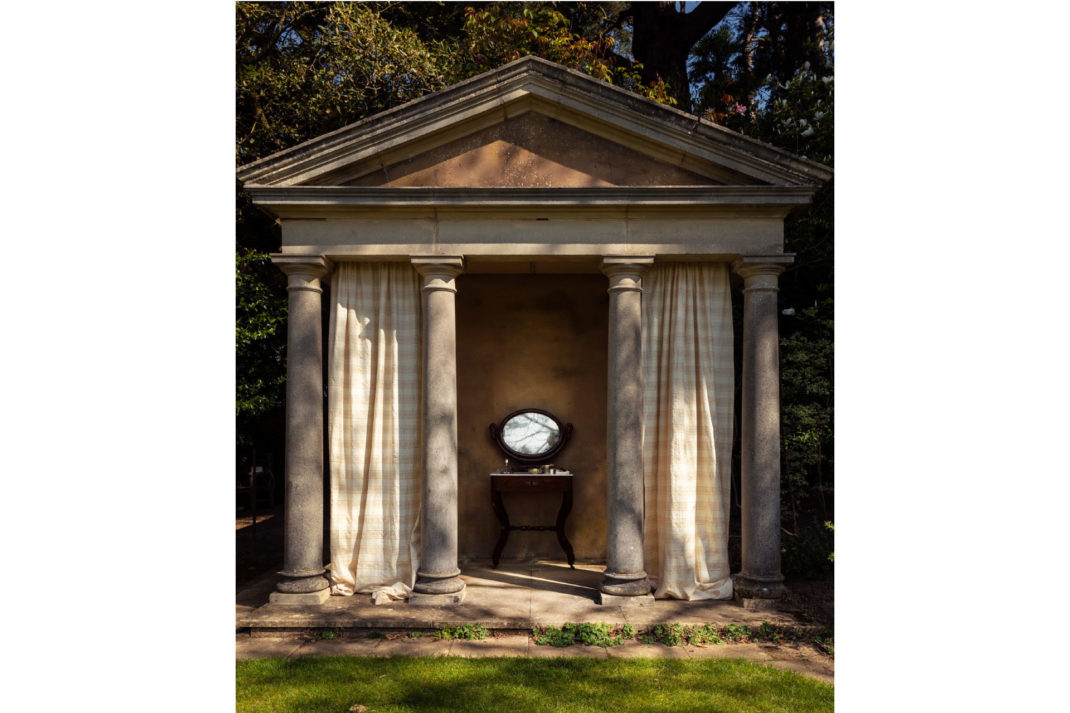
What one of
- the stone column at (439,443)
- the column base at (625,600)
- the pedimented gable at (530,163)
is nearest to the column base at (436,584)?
the stone column at (439,443)

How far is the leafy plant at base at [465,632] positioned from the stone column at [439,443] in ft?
1.57

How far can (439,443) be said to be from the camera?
6805mm

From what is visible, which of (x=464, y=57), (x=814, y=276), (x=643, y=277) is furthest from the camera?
(x=464, y=57)

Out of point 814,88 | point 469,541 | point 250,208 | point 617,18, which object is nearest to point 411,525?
point 469,541

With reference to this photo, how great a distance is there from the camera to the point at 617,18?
15891 millimetres

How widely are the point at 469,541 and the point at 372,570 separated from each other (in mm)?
1884

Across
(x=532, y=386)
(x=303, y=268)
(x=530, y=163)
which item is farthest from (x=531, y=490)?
(x=530, y=163)

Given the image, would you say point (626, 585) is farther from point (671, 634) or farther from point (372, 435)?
point (372, 435)

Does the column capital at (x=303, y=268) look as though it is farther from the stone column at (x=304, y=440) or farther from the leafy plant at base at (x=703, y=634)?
the leafy plant at base at (x=703, y=634)

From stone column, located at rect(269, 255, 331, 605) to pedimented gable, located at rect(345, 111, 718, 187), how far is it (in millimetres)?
1110

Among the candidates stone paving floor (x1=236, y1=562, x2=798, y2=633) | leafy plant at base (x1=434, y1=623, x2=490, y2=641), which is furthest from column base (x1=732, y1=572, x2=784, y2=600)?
leafy plant at base (x1=434, y1=623, x2=490, y2=641)

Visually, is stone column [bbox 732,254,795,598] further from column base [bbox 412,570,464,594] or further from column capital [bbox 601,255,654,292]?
column base [bbox 412,570,464,594]

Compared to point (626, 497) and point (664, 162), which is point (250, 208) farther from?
point (626, 497)

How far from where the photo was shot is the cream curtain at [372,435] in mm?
7035
